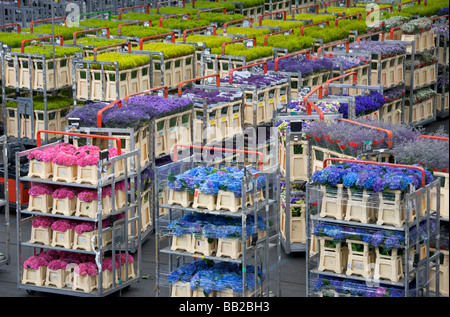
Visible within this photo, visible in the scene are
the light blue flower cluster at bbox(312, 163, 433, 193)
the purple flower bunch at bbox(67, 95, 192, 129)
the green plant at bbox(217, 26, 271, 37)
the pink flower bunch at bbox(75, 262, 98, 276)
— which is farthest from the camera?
the green plant at bbox(217, 26, 271, 37)

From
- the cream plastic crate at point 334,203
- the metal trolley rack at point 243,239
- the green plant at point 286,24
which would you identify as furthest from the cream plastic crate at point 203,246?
the green plant at point 286,24

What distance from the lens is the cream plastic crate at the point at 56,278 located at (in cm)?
1402

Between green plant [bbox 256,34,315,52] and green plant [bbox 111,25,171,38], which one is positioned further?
green plant [bbox 111,25,171,38]

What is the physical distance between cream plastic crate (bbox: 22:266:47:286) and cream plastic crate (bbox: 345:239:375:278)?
458 centimetres

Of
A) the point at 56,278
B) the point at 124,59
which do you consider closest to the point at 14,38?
the point at 124,59

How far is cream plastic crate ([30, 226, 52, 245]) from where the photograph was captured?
14.2m

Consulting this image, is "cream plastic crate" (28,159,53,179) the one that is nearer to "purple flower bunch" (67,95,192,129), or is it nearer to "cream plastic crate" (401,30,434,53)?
"purple flower bunch" (67,95,192,129)

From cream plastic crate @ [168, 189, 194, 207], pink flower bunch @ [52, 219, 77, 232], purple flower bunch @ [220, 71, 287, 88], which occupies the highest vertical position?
purple flower bunch @ [220, 71, 287, 88]

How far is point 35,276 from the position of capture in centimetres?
1421

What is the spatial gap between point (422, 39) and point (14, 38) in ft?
33.1

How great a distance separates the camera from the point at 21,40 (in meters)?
22.7

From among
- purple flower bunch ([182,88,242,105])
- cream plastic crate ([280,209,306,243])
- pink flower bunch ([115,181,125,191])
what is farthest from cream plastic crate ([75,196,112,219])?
purple flower bunch ([182,88,242,105])
